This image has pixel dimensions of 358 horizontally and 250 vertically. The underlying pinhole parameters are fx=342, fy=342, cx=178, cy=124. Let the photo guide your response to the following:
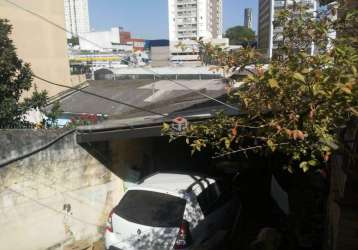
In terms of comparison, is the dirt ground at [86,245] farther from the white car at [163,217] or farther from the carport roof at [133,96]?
the carport roof at [133,96]

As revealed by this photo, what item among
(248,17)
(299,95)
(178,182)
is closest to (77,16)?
(248,17)

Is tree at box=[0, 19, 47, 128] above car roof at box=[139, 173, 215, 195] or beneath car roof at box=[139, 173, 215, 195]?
above

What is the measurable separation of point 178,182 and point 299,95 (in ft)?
12.6

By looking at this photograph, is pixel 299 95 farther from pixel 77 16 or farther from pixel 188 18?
pixel 188 18

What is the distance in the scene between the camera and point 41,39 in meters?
21.7

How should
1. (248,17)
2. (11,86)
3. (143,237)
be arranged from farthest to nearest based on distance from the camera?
1. (248,17)
2. (11,86)
3. (143,237)

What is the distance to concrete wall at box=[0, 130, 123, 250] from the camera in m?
5.74

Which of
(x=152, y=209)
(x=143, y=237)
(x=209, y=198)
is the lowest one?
(x=143, y=237)

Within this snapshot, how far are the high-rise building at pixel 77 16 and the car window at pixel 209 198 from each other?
251ft

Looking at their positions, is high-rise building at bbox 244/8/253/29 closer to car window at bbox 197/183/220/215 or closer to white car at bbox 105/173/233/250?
car window at bbox 197/183/220/215

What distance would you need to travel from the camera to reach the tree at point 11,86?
7492 mm

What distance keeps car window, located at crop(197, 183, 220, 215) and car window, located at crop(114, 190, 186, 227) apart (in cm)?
51

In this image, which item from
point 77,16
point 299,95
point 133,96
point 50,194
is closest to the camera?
point 299,95

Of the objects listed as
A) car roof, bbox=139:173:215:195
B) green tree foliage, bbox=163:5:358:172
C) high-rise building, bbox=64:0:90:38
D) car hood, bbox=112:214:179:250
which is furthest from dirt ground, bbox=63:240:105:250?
high-rise building, bbox=64:0:90:38
